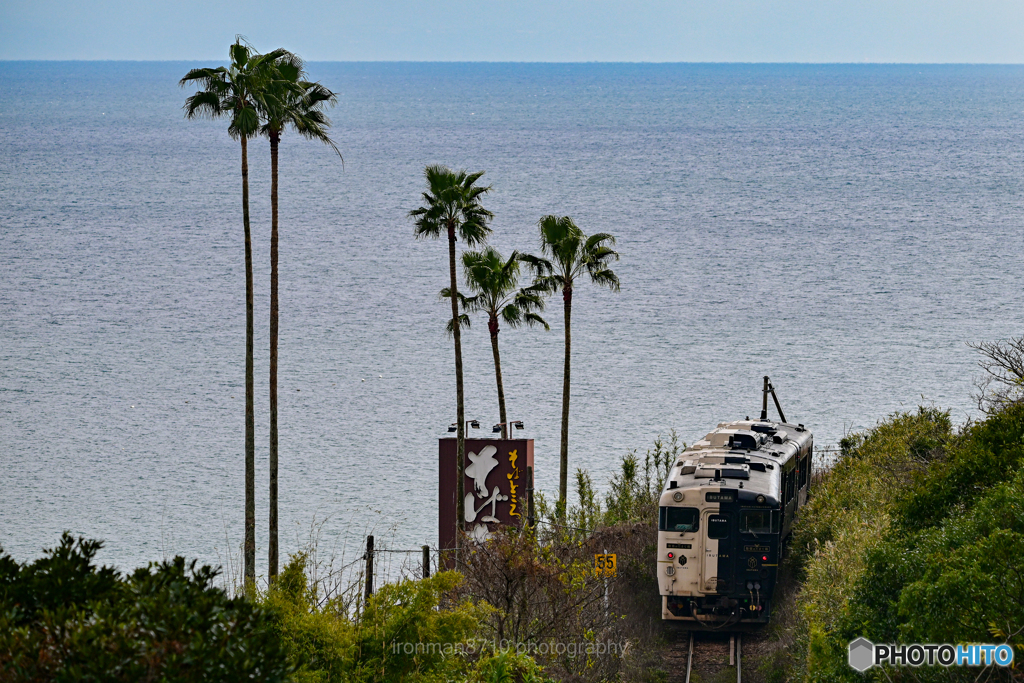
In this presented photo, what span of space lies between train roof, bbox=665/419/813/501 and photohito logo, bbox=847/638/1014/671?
8.02m

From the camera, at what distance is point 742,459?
2659 centimetres

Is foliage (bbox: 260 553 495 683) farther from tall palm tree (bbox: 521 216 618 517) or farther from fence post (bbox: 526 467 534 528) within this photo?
tall palm tree (bbox: 521 216 618 517)

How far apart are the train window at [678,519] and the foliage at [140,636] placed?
618 inches

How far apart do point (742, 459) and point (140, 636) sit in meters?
19.2

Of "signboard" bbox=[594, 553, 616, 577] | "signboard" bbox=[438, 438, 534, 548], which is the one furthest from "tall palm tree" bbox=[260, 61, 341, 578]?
"signboard" bbox=[594, 553, 616, 577]

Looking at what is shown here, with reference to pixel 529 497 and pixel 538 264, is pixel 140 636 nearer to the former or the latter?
pixel 529 497

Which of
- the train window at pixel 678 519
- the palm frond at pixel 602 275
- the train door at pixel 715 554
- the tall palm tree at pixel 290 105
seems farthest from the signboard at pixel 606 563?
the palm frond at pixel 602 275

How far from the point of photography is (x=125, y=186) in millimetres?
164500

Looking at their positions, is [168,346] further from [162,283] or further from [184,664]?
[184,664]

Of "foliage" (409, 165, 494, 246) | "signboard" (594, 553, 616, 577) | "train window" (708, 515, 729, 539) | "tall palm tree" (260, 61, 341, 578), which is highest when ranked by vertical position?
"tall palm tree" (260, 61, 341, 578)

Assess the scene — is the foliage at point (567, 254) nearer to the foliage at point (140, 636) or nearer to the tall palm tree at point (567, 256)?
the tall palm tree at point (567, 256)

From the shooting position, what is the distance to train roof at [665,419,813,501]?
994 inches

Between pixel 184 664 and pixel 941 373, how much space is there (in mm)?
68350

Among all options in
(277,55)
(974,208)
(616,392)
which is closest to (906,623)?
(277,55)
